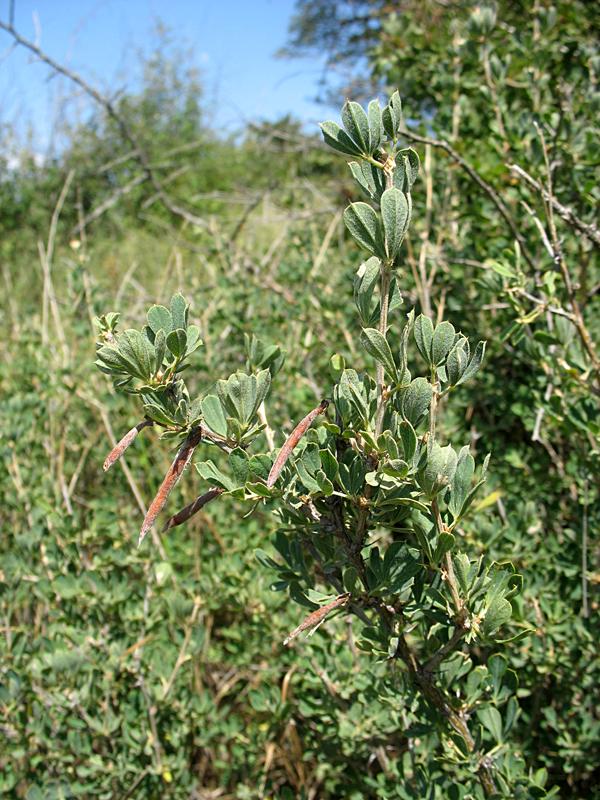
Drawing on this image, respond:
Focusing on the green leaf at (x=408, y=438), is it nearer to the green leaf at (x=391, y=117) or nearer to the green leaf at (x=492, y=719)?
the green leaf at (x=391, y=117)

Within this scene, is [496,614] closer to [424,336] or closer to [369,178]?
[424,336]

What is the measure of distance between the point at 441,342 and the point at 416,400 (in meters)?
0.06

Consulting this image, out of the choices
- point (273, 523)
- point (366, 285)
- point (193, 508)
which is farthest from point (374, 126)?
point (273, 523)

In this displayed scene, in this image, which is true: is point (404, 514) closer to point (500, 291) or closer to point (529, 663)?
point (500, 291)

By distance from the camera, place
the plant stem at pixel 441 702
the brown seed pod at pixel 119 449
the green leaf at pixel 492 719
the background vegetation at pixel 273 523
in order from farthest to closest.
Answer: the background vegetation at pixel 273 523 < the green leaf at pixel 492 719 < the plant stem at pixel 441 702 < the brown seed pod at pixel 119 449

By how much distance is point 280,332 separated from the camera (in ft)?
6.22

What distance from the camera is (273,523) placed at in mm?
1525

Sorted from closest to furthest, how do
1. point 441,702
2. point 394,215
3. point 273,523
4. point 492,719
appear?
point 394,215 < point 441,702 < point 492,719 < point 273,523

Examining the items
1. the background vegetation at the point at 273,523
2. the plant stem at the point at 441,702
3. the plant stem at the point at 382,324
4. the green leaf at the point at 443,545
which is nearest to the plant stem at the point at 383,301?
the plant stem at the point at 382,324

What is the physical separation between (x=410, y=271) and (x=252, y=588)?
0.82 meters

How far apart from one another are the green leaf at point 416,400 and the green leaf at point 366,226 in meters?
0.11

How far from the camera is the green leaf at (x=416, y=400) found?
61cm

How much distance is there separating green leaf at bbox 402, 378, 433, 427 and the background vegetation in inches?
15.8

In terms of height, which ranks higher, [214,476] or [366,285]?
[366,285]
